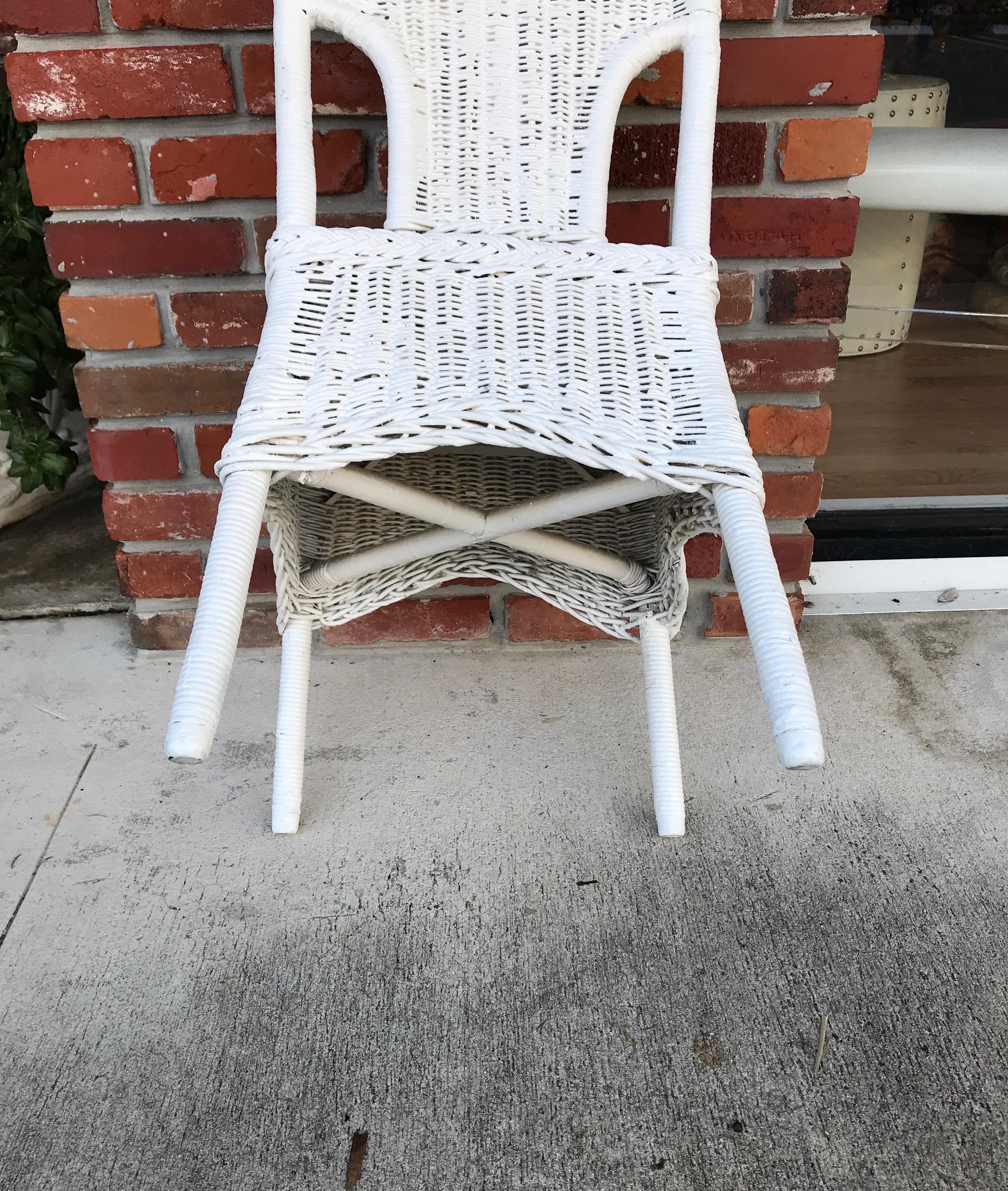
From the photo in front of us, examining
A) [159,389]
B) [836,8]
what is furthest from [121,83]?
[836,8]

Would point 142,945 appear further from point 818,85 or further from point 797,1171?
point 818,85

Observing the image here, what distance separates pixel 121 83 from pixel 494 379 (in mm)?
677

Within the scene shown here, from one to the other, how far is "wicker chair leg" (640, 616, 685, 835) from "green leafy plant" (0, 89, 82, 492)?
1.05m

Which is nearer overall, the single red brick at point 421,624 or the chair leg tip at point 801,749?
the chair leg tip at point 801,749

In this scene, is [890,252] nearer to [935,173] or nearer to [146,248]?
[935,173]

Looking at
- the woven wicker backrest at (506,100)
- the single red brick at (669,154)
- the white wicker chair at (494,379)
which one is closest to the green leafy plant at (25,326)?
the white wicker chair at (494,379)

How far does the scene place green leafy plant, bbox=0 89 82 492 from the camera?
1540 mm

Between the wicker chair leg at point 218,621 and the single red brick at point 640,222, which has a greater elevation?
the single red brick at point 640,222

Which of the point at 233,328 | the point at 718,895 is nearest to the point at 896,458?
the point at 718,895

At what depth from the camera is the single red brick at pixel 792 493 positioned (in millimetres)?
1354

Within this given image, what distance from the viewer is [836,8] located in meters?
1.10

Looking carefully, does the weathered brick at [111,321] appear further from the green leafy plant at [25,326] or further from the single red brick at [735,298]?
the single red brick at [735,298]

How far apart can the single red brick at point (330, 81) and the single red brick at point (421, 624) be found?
637mm

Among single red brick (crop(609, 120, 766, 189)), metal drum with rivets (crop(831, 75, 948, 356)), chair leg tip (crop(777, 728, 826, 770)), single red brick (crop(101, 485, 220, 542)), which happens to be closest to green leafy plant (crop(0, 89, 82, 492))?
single red brick (crop(101, 485, 220, 542))
